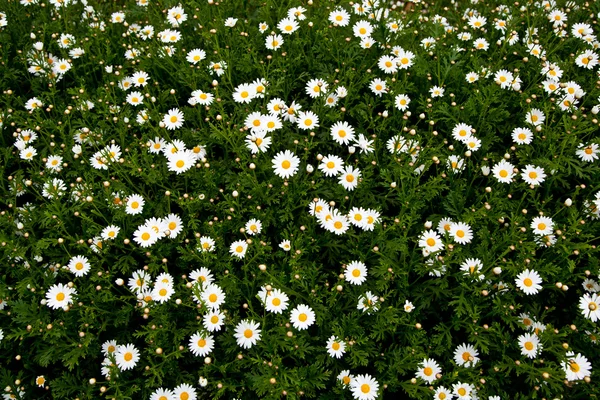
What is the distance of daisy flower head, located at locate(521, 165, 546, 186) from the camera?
364 centimetres

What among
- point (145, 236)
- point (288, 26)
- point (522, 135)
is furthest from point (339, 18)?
point (145, 236)

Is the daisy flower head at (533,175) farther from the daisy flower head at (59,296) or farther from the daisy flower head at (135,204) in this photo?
the daisy flower head at (59,296)

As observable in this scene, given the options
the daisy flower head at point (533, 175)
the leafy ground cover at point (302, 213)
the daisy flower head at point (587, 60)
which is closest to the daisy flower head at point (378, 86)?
the leafy ground cover at point (302, 213)

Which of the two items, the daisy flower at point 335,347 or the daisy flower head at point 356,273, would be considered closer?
the daisy flower at point 335,347

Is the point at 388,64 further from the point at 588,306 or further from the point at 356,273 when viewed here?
the point at 588,306

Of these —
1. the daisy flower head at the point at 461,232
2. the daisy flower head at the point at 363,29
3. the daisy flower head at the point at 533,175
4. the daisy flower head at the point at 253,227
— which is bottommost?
the daisy flower head at the point at 253,227

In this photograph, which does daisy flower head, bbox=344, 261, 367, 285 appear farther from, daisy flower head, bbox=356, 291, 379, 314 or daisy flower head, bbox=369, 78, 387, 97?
daisy flower head, bbox=369, 78, 387, 97

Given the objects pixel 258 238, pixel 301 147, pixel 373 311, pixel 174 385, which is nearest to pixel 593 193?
pixel 373 311

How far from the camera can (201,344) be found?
3.24 m

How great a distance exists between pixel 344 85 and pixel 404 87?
496 mm

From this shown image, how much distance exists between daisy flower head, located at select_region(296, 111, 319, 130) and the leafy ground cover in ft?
0.07

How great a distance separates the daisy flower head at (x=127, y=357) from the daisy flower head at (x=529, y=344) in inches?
97.2

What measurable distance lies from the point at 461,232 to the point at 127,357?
2382mm

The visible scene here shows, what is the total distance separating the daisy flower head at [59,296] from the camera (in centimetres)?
332
